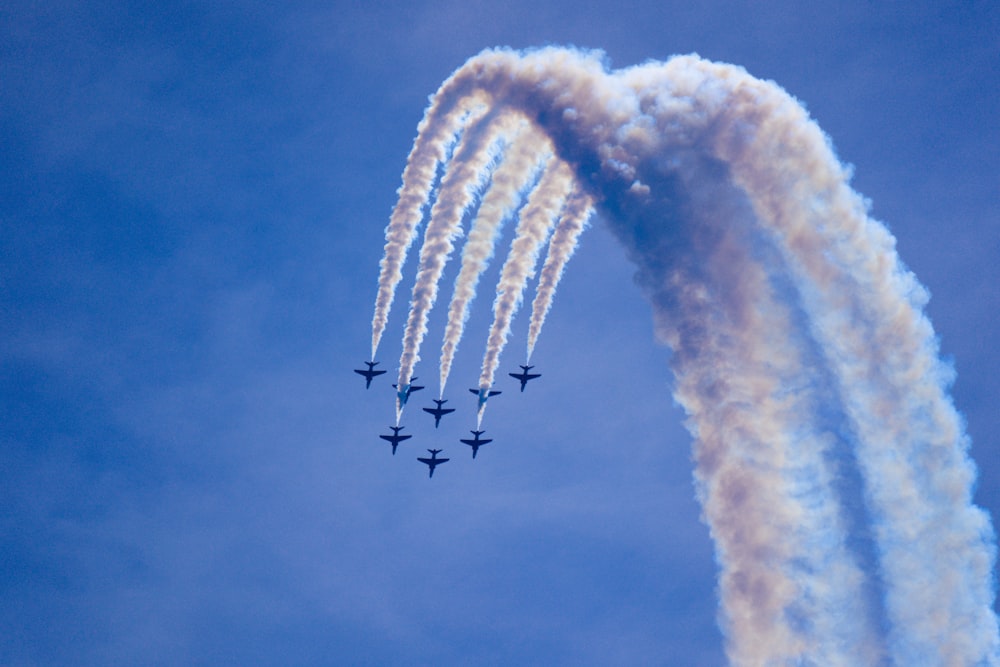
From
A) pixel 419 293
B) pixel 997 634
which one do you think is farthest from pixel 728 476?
pixel 419 293

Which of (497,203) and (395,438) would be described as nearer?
(497,203)

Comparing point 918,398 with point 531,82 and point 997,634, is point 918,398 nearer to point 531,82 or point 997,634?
point 997,634

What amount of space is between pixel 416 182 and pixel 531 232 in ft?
16.6

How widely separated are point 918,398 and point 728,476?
24.7 feet

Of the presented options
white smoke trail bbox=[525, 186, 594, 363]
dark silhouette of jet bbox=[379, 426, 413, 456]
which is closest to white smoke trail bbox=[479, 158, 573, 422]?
white smoke trail bbox=[525, 186, 594, 363]

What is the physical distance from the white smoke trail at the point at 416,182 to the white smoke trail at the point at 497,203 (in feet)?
7.06

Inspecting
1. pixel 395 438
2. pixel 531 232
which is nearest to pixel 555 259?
pixel 531 232

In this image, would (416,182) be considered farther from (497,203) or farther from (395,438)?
(395,438)

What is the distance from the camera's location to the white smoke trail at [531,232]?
49688 mm

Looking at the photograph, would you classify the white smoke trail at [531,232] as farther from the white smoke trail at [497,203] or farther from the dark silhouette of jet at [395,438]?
the dark silhouette of jet at [395,438]

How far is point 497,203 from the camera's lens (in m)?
49.6

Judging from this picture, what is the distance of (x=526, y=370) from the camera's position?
61000mm

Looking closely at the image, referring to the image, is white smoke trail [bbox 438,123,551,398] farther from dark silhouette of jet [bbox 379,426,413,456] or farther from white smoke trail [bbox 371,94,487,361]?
dark silhouette of jet [bbox 379,426,413,456]

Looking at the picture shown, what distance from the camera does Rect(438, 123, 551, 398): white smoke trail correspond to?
4906 centimetres
